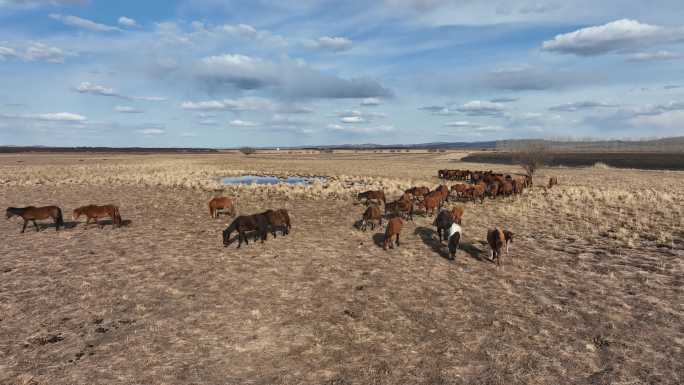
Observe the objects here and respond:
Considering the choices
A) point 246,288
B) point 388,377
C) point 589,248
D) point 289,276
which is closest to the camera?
point 388,377

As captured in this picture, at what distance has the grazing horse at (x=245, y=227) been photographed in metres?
12.3

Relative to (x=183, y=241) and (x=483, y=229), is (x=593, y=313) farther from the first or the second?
(x=183, y=241)

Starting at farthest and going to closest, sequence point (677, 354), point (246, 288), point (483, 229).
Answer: point (483, 229) → point (246, 288) → point (677, 354)

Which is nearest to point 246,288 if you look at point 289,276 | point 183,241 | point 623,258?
point 289,276

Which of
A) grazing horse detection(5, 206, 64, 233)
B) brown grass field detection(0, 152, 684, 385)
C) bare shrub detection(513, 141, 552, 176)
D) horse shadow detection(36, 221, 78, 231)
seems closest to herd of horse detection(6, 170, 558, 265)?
grazing horse detection(5, 206, 64, 233)

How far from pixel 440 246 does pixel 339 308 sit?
5.76 metres

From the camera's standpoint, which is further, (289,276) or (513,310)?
(289,276)

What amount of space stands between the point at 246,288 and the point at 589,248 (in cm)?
1138

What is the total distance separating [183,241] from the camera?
13.0 m

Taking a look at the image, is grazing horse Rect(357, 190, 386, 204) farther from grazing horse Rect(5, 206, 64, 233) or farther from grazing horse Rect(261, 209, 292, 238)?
grazing horse Rect(5, 206, 64, 233)

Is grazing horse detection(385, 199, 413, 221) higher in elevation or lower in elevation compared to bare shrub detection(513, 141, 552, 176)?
lower

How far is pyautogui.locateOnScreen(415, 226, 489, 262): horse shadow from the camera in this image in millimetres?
11414

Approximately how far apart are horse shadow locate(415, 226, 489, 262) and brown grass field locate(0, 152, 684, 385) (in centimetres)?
9

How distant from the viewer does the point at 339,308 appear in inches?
307
